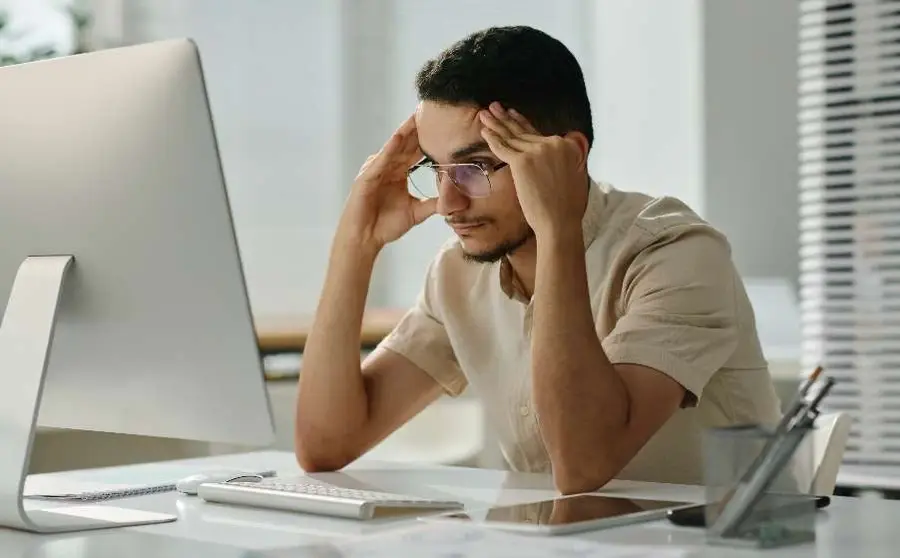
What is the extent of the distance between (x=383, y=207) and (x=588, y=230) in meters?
0.35

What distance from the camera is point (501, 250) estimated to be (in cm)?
181

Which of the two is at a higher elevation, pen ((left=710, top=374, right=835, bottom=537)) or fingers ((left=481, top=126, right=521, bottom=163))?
fingers ((left=481, top=126, right=521, bottom=163))

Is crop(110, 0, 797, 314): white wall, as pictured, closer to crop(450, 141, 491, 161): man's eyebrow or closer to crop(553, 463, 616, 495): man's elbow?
crop(450, 141, 491, 161): man's eyebrow

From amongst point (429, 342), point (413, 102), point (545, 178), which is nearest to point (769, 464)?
point (545, 178)

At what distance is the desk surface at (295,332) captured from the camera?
366cm

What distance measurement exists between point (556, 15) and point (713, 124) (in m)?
0.81

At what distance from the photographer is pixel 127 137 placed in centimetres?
130

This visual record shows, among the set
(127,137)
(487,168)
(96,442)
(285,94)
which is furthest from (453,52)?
(285,94)

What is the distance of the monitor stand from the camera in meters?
1.32

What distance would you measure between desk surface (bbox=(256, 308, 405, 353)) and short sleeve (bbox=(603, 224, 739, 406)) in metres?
1.92

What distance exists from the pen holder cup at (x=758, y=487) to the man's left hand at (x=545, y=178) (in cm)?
54

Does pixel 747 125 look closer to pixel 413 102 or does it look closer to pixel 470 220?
pixel 413 102

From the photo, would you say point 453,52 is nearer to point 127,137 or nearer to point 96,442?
point 127,137

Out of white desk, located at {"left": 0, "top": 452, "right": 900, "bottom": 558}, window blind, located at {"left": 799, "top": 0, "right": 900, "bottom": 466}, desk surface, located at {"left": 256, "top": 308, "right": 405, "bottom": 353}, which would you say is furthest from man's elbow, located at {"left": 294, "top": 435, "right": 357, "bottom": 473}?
window blind, located at {"left": 799, "top": 0, "right": 900, "bottom": 466}
